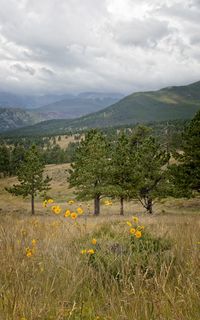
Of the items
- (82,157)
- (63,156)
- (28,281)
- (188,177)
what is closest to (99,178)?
(82,157)

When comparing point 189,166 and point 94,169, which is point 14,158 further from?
point 189,166

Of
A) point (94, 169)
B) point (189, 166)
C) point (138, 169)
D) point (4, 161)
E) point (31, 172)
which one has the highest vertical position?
point (189, 166)

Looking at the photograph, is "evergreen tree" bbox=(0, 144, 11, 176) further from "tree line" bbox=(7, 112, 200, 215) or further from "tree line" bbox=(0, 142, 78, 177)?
"tree line" bbox=(7, 112, 200, 215)

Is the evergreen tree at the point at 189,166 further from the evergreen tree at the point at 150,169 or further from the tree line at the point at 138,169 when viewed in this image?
the evergreen tree at the point at 150,169

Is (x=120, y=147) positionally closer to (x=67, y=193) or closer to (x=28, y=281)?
(x=28, y=281)

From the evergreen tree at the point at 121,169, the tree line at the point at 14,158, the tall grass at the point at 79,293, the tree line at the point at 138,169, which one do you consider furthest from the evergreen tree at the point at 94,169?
the tree line at the point at 14,158

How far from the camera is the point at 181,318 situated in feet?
7.15

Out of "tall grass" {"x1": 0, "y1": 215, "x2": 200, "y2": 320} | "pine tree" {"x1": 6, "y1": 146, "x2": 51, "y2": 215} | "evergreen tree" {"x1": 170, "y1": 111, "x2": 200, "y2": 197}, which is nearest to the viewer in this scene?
"tall grass" {"x1": 0, "y1": 215, "x2": 200, "y2": 320}

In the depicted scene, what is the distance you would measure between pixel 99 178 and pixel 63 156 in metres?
102

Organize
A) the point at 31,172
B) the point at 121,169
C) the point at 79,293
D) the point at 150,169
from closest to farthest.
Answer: the point at 79,293, the point at 150,169, the point at 121,169, the point at 31,172

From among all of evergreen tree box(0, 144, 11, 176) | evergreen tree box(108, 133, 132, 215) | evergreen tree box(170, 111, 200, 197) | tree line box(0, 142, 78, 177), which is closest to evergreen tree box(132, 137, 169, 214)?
evergreen tree box(108, 133, 132, 215)

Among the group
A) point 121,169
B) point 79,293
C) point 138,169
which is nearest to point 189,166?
point 138,169

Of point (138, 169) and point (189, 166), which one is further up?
point (189, 166)

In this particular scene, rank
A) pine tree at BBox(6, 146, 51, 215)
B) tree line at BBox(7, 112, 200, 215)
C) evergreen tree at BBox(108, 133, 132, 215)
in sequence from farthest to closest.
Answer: pine tree at BBox(6, 146, 51, 215), evergreen tree at BBox(108, 133, 132, 215), tree line at BBox(7, 112, 200, 215)
